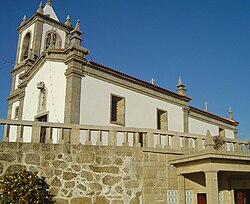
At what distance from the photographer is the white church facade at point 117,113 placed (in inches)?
394

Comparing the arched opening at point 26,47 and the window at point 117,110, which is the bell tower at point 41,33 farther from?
the window at point 117,110

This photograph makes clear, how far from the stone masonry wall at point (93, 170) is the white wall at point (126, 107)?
4.82 m

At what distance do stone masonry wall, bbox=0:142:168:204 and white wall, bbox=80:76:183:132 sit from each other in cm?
Result: 482

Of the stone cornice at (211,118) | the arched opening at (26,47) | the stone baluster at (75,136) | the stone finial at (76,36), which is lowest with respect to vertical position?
the stone baluster at (75,136)

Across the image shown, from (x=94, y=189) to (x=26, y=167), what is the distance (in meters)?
2.16

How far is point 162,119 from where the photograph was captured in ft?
61.9

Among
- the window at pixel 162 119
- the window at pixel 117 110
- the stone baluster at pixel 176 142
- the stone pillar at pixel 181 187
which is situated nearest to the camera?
the stone pillar at pixel 181 187

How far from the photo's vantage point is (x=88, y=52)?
1527 cm

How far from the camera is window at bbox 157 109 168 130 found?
1858 cm

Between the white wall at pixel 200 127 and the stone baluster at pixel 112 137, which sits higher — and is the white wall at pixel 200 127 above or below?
above

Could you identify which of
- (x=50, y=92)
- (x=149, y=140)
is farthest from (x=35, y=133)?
(x=50, y=92)

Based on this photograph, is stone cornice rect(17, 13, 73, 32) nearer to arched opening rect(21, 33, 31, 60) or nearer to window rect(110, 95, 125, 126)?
arched opening rect(21, 33, 31, 60)

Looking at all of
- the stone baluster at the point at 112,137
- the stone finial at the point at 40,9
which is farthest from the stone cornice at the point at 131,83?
the stone finial at the point at 40,9

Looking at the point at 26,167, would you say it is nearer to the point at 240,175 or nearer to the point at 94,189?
the point at 94,189
